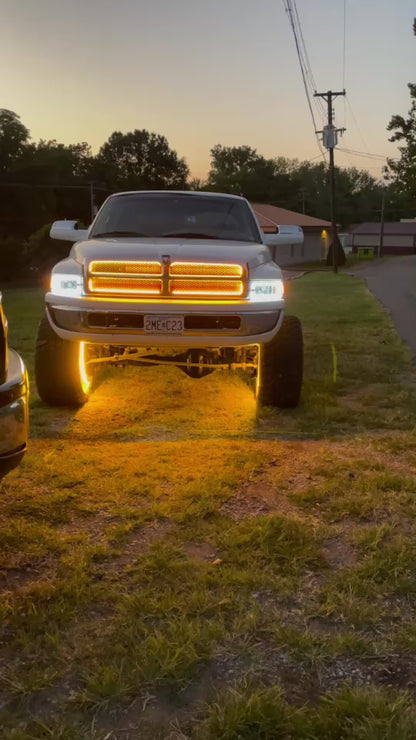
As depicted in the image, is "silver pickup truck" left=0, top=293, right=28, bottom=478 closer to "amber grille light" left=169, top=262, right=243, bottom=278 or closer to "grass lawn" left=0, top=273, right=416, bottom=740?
"grass lawn" left=0, top=273, right=416, bottom=740

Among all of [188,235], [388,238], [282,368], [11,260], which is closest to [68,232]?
[188,235]

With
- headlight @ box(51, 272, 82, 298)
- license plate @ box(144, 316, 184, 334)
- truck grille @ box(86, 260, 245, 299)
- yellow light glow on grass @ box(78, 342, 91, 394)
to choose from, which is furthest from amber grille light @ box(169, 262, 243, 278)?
yellow light glow on grass @ box(78, 342, 91, 394)

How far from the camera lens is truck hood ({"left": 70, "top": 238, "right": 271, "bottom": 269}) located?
189 inches

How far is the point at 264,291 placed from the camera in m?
4.95

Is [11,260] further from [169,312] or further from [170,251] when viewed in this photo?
[169,312]

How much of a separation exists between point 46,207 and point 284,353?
53179mm

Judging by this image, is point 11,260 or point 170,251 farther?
point 11,260

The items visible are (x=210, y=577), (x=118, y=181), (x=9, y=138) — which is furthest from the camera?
(x=118, y=181)

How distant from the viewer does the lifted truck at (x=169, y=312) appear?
479 centimetres

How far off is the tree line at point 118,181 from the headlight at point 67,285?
40425 millimetres

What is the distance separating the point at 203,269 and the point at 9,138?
172 ft

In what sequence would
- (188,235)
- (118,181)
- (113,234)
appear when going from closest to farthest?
(188,235) < (113,234) < (118,181)

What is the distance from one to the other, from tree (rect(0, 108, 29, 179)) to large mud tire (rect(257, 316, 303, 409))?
50.2 metres

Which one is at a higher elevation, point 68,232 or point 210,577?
point 68,232
